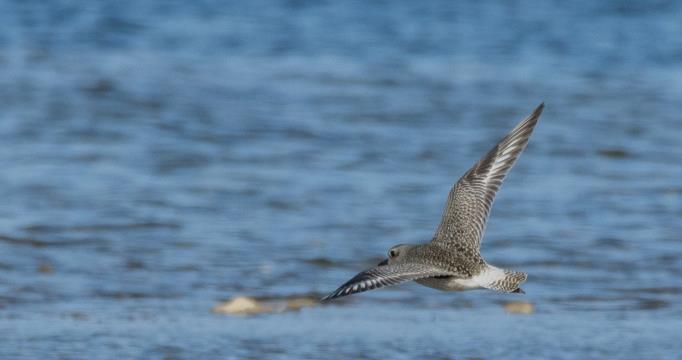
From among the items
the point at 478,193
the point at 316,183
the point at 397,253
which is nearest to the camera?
the point at 397,253

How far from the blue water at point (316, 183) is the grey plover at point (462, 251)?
19.0 inches

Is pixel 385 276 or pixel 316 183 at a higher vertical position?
pixel 316 183

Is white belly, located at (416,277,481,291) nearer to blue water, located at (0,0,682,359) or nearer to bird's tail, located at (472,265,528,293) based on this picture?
bird's tail, located at (472,265,528,293)

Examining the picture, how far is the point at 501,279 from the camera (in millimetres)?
5336

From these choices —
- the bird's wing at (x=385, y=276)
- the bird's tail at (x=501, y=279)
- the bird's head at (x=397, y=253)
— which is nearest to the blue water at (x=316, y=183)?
the bird's head at (x=397, y=253)

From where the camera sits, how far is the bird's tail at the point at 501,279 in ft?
17.3

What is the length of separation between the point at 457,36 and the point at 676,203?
9.25 m

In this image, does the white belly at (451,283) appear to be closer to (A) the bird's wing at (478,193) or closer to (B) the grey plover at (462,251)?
(B) the grey plover at (462,251)

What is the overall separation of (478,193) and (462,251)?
559 millimetres

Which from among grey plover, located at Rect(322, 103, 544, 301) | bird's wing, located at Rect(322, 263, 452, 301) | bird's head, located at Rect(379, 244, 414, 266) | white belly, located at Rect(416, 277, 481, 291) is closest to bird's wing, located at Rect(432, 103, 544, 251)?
grey plover, located at Rect(322, 103, 544, 301)

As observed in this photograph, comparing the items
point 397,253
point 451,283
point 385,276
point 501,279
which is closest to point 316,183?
point 397,253

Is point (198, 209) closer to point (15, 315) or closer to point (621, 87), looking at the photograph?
point (15, 315)

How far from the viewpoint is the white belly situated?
541cm

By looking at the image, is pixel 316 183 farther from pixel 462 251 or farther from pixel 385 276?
pixel 385 276
